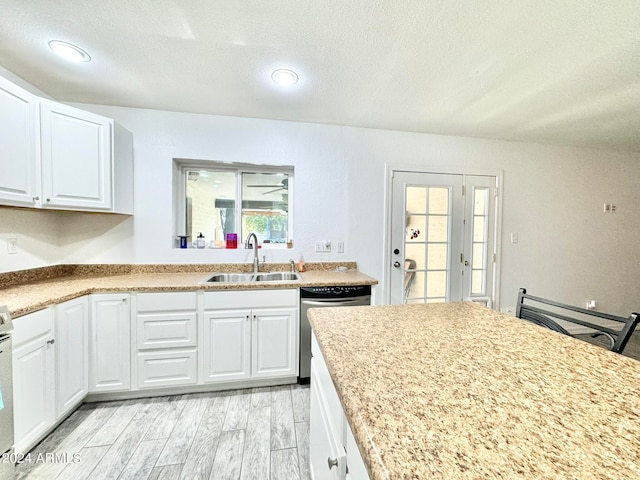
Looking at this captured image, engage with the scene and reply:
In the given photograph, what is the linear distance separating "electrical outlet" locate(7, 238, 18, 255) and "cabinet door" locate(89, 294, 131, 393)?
2.31 ft

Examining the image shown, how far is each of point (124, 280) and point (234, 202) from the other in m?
1.17

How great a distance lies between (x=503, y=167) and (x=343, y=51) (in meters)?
2.50

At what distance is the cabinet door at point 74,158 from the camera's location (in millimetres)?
1804

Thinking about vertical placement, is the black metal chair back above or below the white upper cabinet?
below

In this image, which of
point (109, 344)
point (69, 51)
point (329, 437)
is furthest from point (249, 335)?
point (69, 51)

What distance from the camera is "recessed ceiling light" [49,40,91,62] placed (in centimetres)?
159

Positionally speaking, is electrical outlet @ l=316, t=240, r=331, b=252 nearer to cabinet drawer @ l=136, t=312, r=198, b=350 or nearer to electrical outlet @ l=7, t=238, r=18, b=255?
cabinet drawer @ l=136, t=312, r=198, b=350

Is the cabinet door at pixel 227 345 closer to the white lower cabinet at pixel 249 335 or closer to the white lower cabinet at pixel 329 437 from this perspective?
the white lower cabinet at pixel 249 335

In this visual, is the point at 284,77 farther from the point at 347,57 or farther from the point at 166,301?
the point at 166,301

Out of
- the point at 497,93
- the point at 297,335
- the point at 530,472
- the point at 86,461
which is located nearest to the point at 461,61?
the point at 497,93

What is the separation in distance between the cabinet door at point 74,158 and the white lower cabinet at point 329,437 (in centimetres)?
208

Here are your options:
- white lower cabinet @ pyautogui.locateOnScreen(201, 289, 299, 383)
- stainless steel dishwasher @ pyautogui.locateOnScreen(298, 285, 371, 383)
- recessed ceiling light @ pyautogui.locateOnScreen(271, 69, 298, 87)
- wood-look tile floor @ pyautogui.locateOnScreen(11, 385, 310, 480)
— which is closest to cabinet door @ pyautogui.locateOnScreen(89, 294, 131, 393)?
wood-look tile floor @ pyautogui.locateOnScreen(11, 385, 310, 480)

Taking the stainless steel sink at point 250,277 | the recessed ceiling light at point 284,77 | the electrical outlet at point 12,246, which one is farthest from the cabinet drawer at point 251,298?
the recessed ceiling light at point 284,77

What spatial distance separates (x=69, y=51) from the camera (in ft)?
5.41
